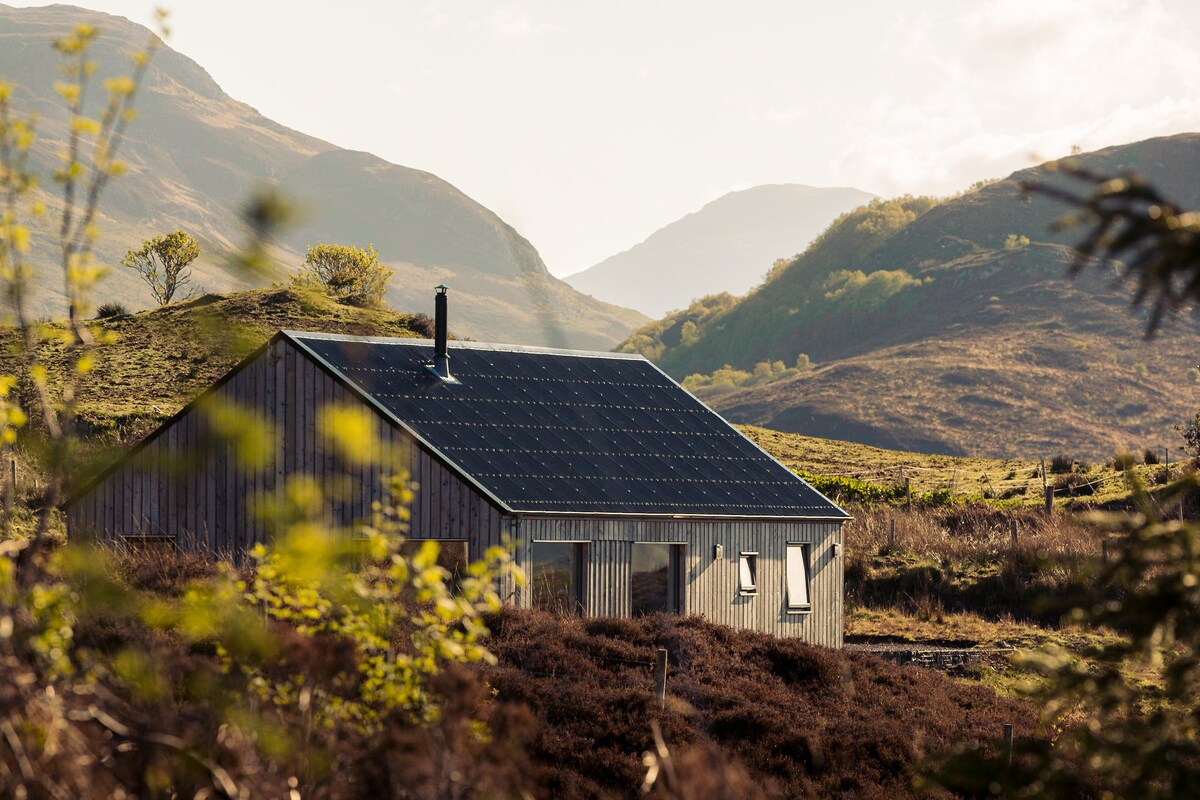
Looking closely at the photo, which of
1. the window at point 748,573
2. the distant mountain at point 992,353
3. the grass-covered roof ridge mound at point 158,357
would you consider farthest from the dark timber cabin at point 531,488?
the distant mountain at point 992,353

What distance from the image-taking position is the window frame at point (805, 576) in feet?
103

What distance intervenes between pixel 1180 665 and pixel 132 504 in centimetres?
2550

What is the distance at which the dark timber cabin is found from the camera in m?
27.8

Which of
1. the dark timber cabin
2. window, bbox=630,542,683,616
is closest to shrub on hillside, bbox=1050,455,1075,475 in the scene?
the dark timber cabin

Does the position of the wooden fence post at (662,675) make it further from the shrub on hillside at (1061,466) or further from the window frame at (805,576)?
the shrub on hillside at (1061,466)

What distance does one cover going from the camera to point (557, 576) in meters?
29.8

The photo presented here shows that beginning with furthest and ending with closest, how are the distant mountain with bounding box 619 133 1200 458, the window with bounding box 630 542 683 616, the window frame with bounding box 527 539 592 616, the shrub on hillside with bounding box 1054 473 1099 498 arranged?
the distant mountain with bounding box 619 133 1200 458
the shrub on hillside with bounding box 1054 473 1099 498
the window with bounding box 630 542 683 616
the window frame with bounding box 527 539 592 616

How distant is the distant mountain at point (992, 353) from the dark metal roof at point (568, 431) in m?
85.8

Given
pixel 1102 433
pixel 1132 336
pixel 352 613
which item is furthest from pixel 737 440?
pixel 1132 336

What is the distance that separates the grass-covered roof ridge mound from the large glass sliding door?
18415 mm

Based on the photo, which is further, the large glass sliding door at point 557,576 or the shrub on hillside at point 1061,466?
the shrub on hillside at point 1061,466

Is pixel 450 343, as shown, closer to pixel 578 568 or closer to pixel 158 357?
pixel 578 568

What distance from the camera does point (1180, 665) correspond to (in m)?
6.98

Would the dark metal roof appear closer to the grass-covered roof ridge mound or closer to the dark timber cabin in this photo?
the dark timber cabin
